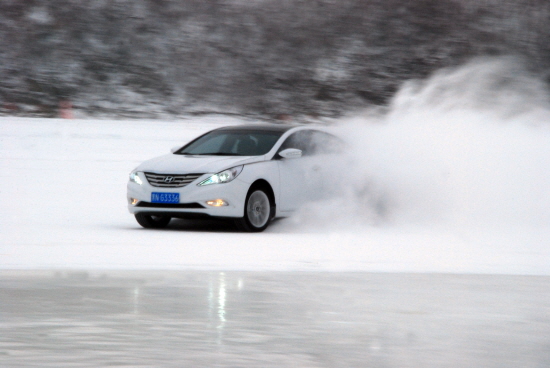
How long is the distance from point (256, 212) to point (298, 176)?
0.87 metres

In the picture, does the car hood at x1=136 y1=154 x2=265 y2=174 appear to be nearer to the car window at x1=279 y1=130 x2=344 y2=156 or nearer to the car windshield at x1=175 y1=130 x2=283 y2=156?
the car windshield at x1=175 y1=130 x2=283 y2=156

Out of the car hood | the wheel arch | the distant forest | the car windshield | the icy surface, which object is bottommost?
the icy surface

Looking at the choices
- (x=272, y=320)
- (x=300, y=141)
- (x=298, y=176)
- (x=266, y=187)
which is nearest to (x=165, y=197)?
(x=266, y=187)

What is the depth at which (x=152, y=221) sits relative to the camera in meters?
13.3

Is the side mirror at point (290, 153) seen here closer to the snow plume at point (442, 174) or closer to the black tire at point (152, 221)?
the snow plume at point (442, 174)

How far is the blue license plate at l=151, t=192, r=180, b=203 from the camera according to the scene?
12.5m

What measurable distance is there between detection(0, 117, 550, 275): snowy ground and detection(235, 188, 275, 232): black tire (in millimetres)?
173

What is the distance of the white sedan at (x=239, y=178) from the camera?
1249cm

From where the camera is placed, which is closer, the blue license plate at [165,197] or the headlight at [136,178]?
the blue license plate at [165,197]

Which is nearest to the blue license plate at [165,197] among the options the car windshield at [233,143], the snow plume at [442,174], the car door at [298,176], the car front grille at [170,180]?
the car front grille at [170,180]

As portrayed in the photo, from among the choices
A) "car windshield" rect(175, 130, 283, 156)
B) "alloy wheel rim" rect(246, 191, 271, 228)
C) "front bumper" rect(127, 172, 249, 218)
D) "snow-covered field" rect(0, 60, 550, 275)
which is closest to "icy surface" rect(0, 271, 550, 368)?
"snow-covered field" rect(0, 60, 550, 275)

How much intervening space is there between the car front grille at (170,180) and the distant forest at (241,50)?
57.1 feet

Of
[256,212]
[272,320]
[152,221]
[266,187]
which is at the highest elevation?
[266,187]

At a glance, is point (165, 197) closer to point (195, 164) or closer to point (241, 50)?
point (195, 164)
